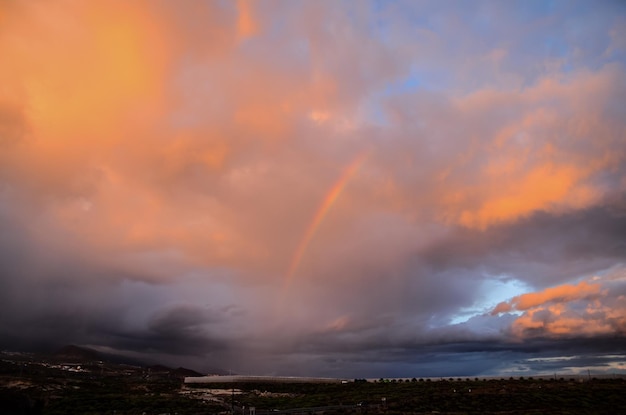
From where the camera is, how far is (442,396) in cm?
13400

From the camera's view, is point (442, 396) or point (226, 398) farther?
point (226, 398)

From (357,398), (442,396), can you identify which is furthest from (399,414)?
(357,398)

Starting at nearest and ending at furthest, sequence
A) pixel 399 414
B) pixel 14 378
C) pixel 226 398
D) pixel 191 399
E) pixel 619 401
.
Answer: pixel 399 414, pixel 619 401, pixel 191 399, pixel 226 398, pixel 14 378

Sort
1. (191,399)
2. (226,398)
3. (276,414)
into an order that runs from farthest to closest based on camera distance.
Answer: (226,398)
(191,399)
(276,414)

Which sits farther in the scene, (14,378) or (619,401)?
(14,378)

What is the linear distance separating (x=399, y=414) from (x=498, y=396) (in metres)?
43.0

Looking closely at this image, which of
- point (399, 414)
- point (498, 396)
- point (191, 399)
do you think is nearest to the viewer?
point (399, 414)

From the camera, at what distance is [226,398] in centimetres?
15275

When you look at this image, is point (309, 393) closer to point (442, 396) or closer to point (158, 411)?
point (442, 396)

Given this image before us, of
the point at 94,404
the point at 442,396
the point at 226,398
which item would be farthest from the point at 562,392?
the point at 94,404

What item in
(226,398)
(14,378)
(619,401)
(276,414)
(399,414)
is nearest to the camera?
(399,414)

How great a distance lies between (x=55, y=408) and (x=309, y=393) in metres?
87.4

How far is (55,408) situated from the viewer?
11675cm

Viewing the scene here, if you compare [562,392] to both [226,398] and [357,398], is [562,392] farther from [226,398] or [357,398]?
[226,398]
